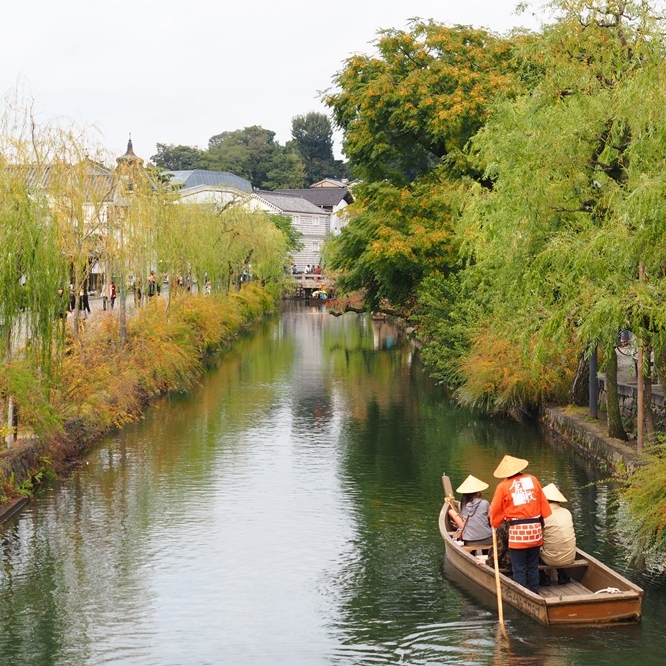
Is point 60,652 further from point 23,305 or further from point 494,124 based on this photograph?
point 494,124

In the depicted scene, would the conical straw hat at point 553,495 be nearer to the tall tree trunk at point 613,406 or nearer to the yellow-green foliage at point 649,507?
the yellow-green foliage at point 649,507

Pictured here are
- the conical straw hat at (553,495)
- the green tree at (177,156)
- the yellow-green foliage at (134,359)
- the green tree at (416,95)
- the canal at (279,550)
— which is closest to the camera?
the canal at (279,550)

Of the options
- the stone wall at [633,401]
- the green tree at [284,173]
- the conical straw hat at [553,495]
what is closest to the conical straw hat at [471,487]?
the conical straw hat at [553,495]

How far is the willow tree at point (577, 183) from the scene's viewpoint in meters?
15.5

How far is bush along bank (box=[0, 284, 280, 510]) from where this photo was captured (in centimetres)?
1827

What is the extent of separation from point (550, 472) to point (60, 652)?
37.6 ft

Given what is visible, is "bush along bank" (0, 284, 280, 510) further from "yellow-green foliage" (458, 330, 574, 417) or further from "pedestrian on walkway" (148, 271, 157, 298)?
"yellow-green foliage" (458, 330, 574, 417)

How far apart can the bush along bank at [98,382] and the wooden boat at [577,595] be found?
24.8 feet

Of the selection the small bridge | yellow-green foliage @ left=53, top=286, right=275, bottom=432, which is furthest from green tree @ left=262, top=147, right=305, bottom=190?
yellow-green foliage @ left=53, top=286, right=275, bottom=432

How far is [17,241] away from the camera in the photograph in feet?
57.7

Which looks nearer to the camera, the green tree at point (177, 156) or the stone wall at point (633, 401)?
the stone wall at point (633, 401)

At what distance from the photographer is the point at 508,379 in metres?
26.8

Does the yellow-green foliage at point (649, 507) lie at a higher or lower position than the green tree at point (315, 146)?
lower

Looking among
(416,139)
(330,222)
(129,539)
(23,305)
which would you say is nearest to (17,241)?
(23,305)
